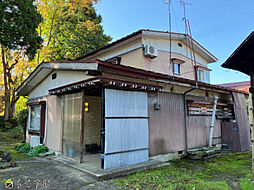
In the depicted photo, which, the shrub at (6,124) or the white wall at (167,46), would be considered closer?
the white wall at (167,46)

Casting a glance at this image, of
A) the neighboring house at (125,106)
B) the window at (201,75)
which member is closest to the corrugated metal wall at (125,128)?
the neighboring house at (125,106)

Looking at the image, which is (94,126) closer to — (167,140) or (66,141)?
(66,141)

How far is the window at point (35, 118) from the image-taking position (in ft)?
27.5

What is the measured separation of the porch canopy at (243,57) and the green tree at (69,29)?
44.3 ft

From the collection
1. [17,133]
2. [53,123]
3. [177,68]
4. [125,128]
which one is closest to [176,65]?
[177,68]

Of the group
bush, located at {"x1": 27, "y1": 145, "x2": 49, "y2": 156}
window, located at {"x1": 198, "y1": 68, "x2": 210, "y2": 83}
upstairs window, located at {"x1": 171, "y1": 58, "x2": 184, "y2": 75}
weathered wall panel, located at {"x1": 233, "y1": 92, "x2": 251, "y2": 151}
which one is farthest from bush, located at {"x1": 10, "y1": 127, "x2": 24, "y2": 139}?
weathered wall panel, located at {"x1": 233, "y1": 92, "x2": 251, "y2": 151}

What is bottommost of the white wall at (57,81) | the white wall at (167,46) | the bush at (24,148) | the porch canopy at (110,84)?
the bush at (24,148)

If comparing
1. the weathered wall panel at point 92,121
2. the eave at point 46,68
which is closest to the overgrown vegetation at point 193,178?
the eave at point 46,68

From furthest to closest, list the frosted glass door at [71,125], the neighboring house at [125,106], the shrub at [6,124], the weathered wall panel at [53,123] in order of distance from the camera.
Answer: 1. the shrub at [6,124]
2. the weathered wall panel at [53,123]
3. the frosted glass door at [71,125]
4. the neighboring house at [125,106]

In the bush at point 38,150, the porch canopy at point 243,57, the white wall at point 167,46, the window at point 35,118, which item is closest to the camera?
the porch canopy at point 243,57

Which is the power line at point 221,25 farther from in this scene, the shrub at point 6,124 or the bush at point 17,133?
the shrub at point 6,124

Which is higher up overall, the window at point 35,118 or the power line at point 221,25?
the power line at point 221,25

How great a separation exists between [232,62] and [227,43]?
950 cm

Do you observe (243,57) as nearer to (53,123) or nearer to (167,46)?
(167,46)
